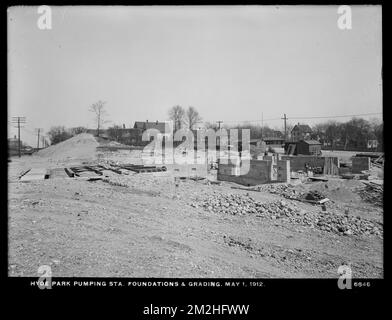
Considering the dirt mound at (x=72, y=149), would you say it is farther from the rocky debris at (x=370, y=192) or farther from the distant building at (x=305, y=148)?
the distant building at (x=305, y=148)

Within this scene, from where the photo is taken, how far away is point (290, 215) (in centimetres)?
530

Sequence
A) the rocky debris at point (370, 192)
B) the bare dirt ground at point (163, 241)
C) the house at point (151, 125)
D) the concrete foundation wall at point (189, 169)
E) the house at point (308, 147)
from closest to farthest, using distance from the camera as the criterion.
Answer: the bare dirt ground at point (163, 241)
the house at point (151, 125)
the rocky debris at point (370, 192)
the concrete foundation wall at point (189, 169)
the house at point (308, 147)

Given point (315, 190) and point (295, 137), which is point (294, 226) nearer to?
point (315, 190)

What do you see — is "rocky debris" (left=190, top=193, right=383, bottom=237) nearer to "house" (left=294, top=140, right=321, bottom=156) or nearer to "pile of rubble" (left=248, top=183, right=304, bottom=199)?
"pile of rubble" (left=248, top=183, right=304, bottom=199)

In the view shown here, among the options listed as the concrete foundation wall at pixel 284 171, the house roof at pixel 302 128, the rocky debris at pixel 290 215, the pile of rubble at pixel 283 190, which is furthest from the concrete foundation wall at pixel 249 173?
the house roof at pixel 302 128

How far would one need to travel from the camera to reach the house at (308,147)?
22.0m

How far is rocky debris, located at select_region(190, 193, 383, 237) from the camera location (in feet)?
15.6

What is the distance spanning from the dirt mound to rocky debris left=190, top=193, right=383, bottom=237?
6622mm

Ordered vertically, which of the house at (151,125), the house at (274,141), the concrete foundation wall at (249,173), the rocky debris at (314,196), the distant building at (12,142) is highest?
the house at (274,141)

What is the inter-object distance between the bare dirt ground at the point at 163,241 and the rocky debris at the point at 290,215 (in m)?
0.11

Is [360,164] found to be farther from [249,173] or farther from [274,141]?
[274,141]
